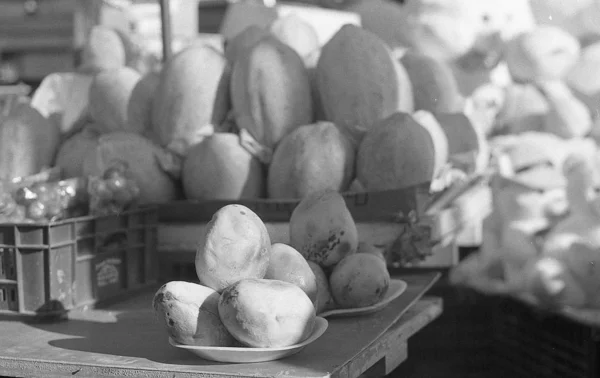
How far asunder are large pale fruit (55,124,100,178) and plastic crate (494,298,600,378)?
1.89 metres

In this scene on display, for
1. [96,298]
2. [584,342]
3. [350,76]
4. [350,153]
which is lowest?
[584,342]

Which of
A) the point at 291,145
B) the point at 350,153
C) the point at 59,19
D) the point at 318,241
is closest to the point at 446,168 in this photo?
the point at 350,153

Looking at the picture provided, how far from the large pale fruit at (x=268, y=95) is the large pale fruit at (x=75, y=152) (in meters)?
0.58

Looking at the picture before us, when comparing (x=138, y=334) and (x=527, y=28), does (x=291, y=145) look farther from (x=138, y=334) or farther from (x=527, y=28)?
(x=527, y=28)

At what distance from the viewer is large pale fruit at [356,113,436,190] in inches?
101

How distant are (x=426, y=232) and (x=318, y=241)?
664mm

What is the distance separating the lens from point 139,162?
2729 mm

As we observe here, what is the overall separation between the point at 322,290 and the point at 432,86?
4.65 ft

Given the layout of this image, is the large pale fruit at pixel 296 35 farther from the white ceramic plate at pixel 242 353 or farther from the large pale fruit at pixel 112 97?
the white ceramic plate at pixel 242 353

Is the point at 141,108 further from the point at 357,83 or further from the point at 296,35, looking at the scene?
the point at 357,83

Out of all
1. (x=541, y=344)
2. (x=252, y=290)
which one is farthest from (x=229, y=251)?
(x=541, y=344)

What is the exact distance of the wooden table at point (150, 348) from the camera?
1473mm

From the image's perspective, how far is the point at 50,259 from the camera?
1.99 metres

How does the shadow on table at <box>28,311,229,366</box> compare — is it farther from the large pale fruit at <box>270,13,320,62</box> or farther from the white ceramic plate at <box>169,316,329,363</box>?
the large pale fruit at <box>270,13,320,62</box>
